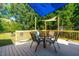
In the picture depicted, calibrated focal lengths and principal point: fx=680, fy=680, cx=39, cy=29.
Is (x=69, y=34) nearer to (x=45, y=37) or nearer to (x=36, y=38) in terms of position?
(x=45, y=37)

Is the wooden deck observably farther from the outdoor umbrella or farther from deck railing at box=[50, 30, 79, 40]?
the outdoor umbrella

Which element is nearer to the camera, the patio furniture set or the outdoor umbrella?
the outdoor umbrella

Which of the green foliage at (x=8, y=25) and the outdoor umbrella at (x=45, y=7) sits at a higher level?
the outdoor umbrella at (x=45, y=7)

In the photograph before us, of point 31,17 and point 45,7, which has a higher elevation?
point 45,7

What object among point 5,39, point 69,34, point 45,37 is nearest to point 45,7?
point 45,37

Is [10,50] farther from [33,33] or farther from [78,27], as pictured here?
[78,27]

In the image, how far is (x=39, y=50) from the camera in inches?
682

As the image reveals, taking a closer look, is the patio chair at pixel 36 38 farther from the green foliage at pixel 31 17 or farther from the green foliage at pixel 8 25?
the green foliage at pixel 8 25

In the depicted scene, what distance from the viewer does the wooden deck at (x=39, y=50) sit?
679 inches

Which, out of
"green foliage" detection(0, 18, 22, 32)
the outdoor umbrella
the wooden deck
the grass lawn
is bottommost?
the wooden deck

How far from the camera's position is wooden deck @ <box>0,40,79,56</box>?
56.6 feet

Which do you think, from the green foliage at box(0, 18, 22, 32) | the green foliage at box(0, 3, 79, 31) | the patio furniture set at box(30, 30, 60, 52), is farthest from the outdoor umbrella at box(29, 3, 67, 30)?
the green foliage at box(0, 18, 22, 32)

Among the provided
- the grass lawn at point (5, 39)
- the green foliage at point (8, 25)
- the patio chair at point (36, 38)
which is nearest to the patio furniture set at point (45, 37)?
the patio chair at point (36, 38)

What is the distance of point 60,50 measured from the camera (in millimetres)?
17312
